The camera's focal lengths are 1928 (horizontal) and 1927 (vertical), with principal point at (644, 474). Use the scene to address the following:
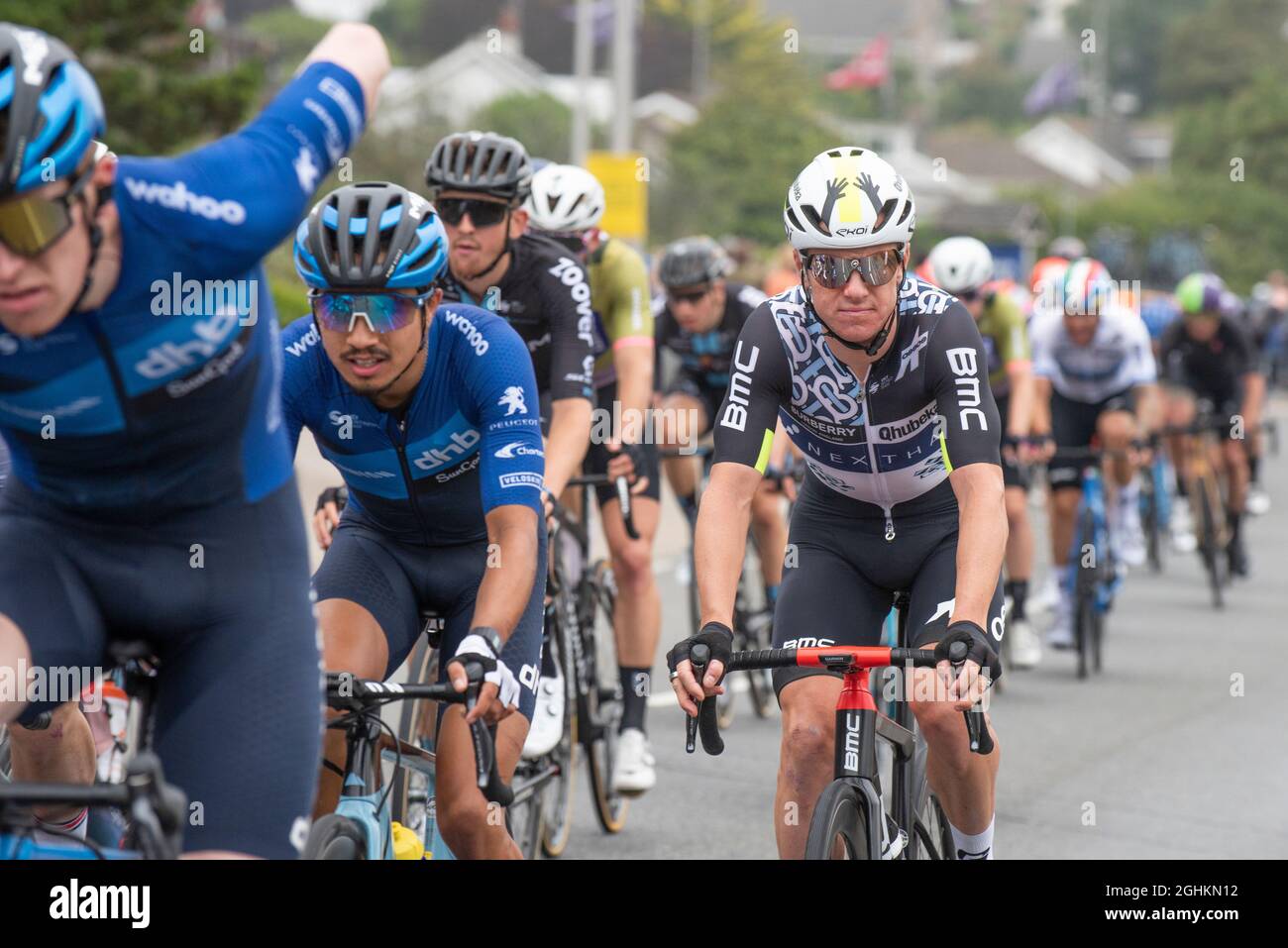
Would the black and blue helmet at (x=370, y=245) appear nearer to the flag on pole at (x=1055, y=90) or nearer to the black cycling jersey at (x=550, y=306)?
the black cycling jersey at (x=550, y=306)

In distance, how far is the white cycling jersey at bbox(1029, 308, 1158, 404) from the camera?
39.3ft

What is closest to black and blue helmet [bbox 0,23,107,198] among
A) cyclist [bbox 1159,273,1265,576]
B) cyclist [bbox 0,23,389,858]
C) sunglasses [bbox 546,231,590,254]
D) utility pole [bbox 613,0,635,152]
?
cyclist [bbox 0,23,389,858]

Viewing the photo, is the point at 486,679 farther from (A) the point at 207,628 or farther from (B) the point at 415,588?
(B) the point at 415,588

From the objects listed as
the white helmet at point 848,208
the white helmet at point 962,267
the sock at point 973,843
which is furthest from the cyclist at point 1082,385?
the white helmet at point 848,208

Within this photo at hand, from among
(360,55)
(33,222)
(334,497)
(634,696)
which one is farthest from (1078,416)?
(33,222)

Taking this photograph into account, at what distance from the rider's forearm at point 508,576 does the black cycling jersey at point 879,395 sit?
0.71m

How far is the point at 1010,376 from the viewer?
11.0 metres

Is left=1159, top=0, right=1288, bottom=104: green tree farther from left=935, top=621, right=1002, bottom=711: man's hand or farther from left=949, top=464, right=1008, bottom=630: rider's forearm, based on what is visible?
left=935, top=621, right=1002, bottom=711: man's hand

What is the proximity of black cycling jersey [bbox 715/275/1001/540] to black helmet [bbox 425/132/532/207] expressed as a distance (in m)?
1.63

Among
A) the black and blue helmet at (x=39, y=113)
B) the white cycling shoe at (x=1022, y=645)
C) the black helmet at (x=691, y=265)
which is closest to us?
the black and blue helmet at (x=39, y=113)

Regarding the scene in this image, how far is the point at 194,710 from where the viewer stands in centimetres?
337

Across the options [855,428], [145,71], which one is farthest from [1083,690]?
[145,71]

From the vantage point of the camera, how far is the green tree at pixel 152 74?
2036 cm
